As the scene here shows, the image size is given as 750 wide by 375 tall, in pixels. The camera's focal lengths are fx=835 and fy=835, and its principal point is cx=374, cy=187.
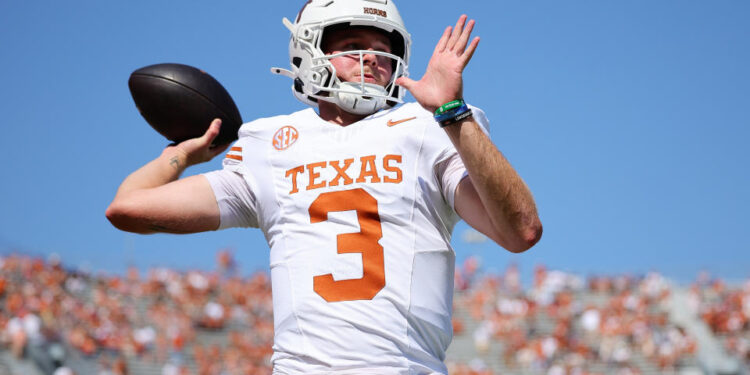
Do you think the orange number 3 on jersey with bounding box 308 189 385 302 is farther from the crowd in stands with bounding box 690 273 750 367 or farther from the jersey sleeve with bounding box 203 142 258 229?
the crowd in stands with bounding box 690 273 750 367

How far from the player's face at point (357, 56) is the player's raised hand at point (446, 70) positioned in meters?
0.36

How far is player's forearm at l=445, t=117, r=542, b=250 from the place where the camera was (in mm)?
2242

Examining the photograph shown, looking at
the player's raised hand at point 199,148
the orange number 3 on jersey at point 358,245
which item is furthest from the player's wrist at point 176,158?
the orange number 3 on jersey at point 358,245

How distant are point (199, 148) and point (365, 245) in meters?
0.90

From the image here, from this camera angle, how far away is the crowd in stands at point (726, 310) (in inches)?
701

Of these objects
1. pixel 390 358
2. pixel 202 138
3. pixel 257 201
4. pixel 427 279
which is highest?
pixel 202 138

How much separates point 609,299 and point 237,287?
8.96 metres

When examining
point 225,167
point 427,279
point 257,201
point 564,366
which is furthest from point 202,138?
A: point 564,366

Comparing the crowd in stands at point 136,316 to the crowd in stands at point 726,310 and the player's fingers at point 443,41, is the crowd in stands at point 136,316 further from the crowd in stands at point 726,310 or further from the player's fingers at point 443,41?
the player's fingers at point 443,41

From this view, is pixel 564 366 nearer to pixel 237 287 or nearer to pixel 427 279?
pixel 237 287

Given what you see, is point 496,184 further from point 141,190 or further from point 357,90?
point 141,190

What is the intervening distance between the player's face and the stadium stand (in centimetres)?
1230

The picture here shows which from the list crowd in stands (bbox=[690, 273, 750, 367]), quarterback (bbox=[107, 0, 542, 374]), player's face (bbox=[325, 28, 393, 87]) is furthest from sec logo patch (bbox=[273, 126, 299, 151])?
crowd in stands (bbox=[690, 273, 750, 367])

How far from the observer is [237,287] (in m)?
19.6
